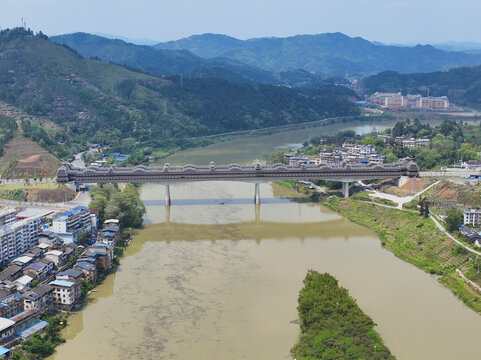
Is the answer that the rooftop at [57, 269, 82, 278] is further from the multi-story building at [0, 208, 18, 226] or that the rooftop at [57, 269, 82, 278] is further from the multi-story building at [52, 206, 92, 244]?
the multi-story building at [0, 208, 18, 226]

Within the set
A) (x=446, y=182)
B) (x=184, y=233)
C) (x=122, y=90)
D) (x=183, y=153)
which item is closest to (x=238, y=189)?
(x=184, y=233)

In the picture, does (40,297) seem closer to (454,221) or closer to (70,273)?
(70,273)

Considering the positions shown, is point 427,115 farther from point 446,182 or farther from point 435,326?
point 435,326

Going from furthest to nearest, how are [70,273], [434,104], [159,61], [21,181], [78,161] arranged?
[159,61], [434,104], [78,161], [21,181], [70,273]

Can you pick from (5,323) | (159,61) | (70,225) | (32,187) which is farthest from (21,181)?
(159,61)

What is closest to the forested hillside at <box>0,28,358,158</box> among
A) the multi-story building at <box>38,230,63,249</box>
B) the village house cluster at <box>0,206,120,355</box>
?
the village house cluster at <box>0,206,120,355</box>

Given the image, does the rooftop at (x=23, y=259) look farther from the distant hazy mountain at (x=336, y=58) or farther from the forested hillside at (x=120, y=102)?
the distant hazy mountain at (x=336, y=58)

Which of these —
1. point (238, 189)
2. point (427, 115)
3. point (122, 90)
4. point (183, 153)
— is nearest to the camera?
point (238, 189)
